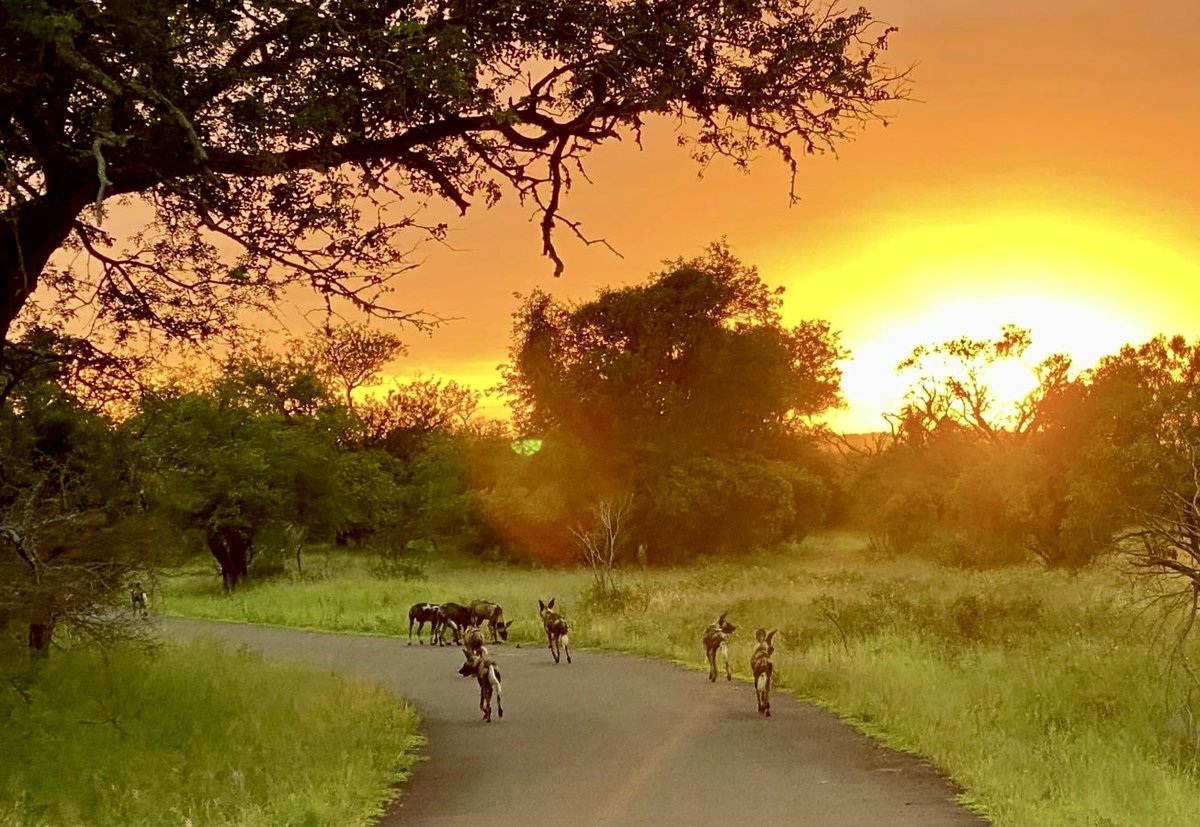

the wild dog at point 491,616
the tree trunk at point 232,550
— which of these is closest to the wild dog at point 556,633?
the wild dog at point 491,616

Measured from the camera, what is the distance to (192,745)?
12.3 metres

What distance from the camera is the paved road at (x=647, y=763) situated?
9.06 meters

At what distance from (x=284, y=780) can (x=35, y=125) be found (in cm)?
705

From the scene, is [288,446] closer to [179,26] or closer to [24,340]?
[24,340]

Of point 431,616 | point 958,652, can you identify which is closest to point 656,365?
point 431,616

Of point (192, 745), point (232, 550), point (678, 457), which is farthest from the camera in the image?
point (678, 457)

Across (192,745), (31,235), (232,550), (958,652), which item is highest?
(31,235)

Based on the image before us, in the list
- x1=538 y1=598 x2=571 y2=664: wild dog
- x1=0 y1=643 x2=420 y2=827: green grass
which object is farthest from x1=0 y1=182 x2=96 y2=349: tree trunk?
x1=538 y1=598 x2=571 y2=664: wild dog

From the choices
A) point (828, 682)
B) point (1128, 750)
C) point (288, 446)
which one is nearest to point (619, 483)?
point (288, 446)

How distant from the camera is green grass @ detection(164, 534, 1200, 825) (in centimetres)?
972

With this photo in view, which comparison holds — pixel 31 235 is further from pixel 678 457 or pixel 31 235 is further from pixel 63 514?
pixel 678 457

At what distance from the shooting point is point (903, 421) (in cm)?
6250

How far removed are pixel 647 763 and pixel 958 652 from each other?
8233 millimetres

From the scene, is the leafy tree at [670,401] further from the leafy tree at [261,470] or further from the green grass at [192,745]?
the green grass at [192,745]
